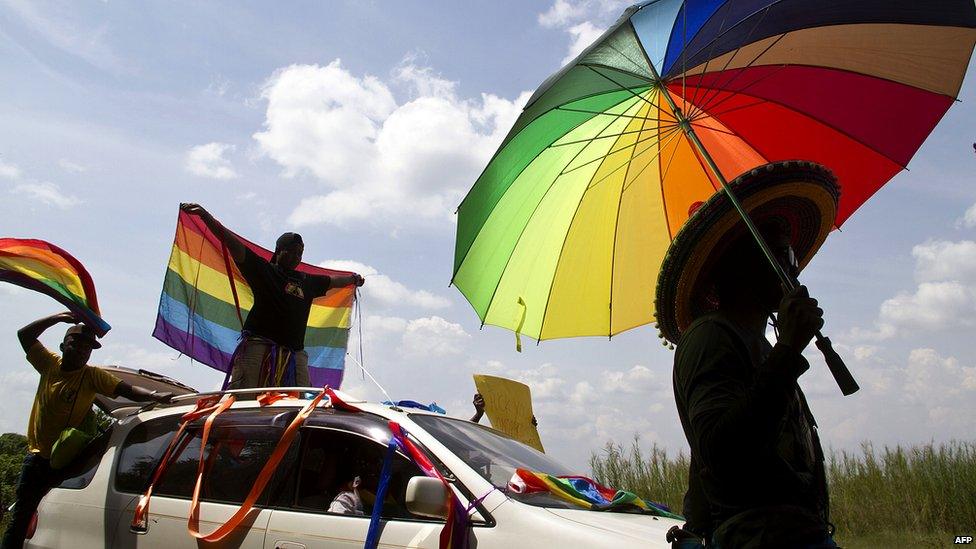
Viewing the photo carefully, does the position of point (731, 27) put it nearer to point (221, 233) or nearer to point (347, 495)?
point (347, 495)

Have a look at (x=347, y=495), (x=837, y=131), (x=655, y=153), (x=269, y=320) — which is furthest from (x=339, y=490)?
(x=837, y=131)

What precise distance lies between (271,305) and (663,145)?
3.21m

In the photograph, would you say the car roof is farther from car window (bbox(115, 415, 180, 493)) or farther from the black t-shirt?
the black t-shirt

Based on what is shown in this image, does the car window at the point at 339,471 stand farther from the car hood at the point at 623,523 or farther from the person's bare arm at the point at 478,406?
the person's bare arm at the point at 478,406

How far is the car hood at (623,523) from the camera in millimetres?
2941

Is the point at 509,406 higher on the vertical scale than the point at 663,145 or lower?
lower

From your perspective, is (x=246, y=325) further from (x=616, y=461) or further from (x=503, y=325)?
(x=616, y=461)

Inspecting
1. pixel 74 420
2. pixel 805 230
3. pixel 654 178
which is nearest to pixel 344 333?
pixel 74 420

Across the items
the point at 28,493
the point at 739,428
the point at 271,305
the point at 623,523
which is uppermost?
the point at 271,305

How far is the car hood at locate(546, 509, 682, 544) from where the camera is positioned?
2.94 meters

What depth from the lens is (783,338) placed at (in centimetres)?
191

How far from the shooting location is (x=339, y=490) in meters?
3.67

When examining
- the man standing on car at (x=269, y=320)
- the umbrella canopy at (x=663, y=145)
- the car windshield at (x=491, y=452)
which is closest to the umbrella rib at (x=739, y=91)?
the umbrella canopy at (x=663, y=145)

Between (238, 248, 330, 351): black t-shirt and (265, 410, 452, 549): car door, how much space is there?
1.85 metres
